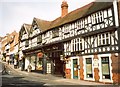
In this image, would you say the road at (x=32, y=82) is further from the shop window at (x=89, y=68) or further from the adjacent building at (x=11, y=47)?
the adjacent building at (x=11, y=47)

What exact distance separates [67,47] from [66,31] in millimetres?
2359

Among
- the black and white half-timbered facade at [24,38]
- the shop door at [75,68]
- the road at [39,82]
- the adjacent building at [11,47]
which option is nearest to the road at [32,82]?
the road at [39,82]

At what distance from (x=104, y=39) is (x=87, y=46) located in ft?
9.61

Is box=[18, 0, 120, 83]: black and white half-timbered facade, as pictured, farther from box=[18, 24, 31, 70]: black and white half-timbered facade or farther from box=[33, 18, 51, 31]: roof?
box=[18, 24, 31, 70]: black and white half-timbered facade

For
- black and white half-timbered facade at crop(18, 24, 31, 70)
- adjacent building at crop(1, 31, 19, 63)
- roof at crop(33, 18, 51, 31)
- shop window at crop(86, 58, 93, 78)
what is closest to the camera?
shop window at crop(86, 58, 93, 78)

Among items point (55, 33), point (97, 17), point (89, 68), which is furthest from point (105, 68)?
point (55, 33)

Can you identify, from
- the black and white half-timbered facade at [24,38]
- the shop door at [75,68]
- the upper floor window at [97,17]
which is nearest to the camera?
the upper floor window at [97,17]

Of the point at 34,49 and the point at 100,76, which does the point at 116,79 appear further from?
the point at 34,49

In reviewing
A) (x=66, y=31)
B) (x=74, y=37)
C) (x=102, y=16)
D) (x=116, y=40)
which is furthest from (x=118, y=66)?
(x=66, y=31)

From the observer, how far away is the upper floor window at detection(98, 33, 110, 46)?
68.9 ft

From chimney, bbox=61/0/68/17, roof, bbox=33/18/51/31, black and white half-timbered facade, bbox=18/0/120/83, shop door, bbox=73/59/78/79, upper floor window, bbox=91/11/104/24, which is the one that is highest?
chimney, bbox=61/0/68/17

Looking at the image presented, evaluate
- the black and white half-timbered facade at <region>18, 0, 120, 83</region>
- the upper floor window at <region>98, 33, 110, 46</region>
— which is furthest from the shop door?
the upper floor window at <region>98, 33, 110, 46</region>

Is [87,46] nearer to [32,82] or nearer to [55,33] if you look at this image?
[32,82]

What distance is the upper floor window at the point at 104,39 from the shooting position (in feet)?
68.9
